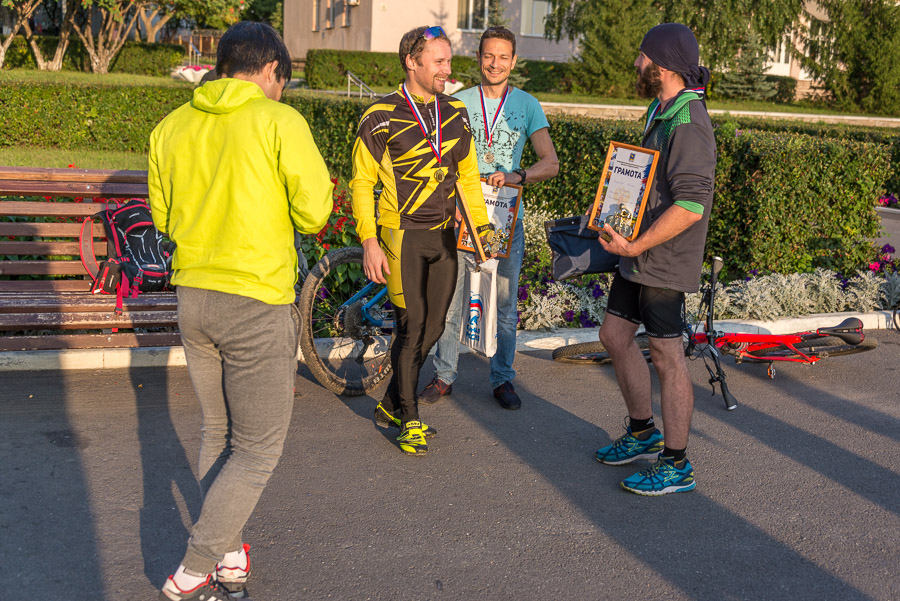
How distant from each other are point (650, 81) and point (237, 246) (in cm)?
216

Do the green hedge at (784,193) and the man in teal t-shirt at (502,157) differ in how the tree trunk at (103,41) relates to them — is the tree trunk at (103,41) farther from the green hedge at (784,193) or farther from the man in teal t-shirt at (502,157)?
the man in teal t-shirt at (502,157)

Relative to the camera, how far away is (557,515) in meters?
4.09

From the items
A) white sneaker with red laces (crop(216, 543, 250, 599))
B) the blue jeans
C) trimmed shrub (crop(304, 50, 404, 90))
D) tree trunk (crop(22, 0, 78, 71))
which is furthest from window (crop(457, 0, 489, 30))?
white sneaker with red laces (crop(216, 543, 250, 599))

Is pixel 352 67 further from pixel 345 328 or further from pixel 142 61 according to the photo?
pixel 345 328

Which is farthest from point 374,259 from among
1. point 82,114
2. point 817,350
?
point 82,114

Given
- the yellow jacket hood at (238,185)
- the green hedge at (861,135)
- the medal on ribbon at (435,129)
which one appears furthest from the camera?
the green hedge at (861,135)

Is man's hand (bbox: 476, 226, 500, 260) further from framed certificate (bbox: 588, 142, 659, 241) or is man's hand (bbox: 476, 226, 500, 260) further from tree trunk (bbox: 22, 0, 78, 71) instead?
tree trunk (bbox: 22, 0, 78, 71)

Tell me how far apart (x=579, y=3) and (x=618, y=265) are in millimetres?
28988

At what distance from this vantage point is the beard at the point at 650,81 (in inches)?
161

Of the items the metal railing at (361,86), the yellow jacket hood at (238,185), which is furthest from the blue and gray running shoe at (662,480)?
the metal railing at (361,86)

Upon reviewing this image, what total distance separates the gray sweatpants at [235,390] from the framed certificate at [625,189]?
5.70ft

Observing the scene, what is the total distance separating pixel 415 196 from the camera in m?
4.58

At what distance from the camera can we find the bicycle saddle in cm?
632

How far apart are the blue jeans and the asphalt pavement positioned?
0.71ft
